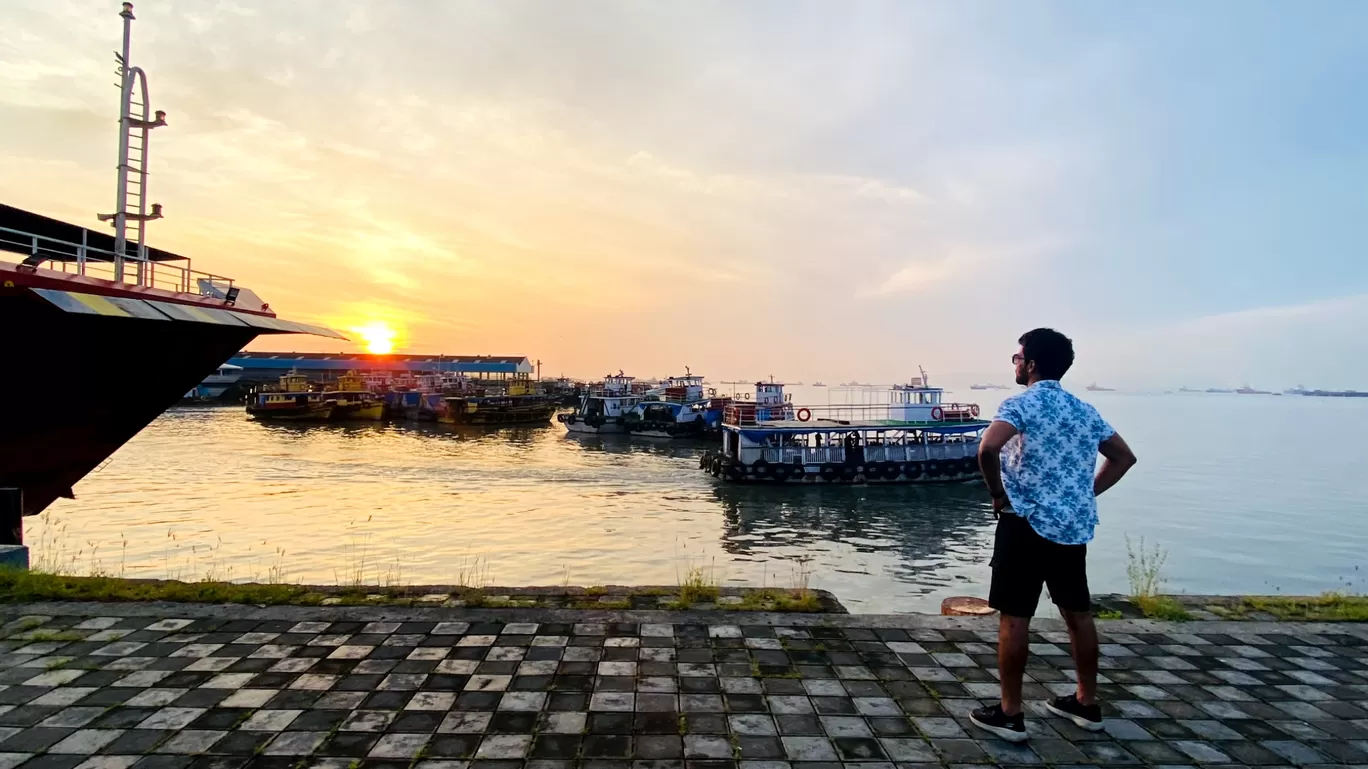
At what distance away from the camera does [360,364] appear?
302 ft

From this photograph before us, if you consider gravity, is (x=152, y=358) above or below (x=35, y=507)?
above

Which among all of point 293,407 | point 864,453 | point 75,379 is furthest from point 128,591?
point 293,407

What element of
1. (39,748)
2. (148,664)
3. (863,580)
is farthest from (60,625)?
(863,580)

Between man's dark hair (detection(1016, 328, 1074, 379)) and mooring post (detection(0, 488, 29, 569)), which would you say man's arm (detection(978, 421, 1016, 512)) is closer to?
man's dark hair (detection(1016, 328, 1074, 379))

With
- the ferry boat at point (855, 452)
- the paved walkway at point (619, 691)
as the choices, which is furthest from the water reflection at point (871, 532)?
the paved walkway at point (619, 691)

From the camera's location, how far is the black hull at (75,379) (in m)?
8.30

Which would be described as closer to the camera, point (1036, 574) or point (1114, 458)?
point (1036, 574)

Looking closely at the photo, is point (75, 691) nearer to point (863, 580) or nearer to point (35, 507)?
point (35, 507)

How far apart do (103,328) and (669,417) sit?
35.6 metres

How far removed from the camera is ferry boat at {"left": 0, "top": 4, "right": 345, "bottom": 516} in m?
8.04

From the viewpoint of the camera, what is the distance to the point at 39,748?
10.1 feet

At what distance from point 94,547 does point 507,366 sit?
82086 millimetres

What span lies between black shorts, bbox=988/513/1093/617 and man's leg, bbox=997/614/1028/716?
0.05m

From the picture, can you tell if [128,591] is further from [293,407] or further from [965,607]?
[293,407]
